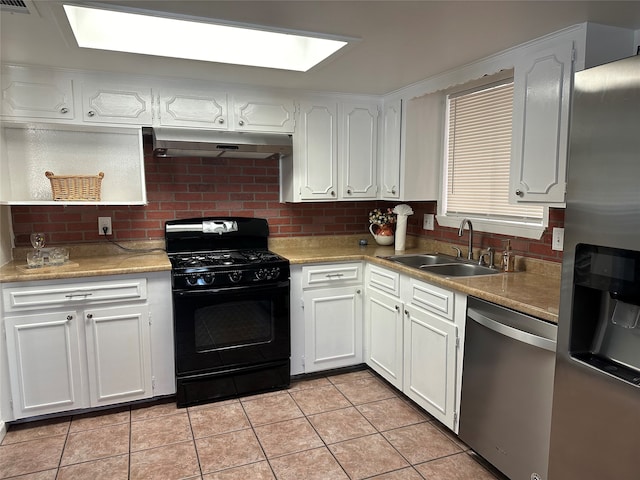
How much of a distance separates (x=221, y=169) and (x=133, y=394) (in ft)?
5.41

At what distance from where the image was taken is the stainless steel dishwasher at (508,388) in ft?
5.91

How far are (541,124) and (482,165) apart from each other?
3.01 feet

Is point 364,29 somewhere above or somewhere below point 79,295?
above

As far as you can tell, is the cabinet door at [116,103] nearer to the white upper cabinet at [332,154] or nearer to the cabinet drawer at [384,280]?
the white upper cabinet at [332,154]

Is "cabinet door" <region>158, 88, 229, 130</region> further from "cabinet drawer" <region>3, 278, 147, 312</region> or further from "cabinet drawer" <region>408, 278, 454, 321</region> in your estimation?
"cabinet drawer" <region>408, 278, 454, 321</region>

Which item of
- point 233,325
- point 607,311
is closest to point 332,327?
point 233,325

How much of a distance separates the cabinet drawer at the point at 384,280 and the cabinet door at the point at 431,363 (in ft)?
0.57

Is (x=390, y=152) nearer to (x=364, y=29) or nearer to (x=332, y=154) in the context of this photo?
(x=332, y=154)

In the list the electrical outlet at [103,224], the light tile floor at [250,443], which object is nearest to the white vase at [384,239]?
the light tile floor at [250,443]

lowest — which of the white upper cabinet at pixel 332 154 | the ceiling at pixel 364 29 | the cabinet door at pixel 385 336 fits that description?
the cabinet door at pixel 385 336

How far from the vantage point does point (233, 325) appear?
288 cm

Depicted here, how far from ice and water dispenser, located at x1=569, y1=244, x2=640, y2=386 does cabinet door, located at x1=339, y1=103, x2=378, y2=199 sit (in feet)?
6.74

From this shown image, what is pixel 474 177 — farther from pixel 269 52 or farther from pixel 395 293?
pixel 269 52

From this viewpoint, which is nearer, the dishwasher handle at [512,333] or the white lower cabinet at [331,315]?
the dishwasher handle at [512,333]
